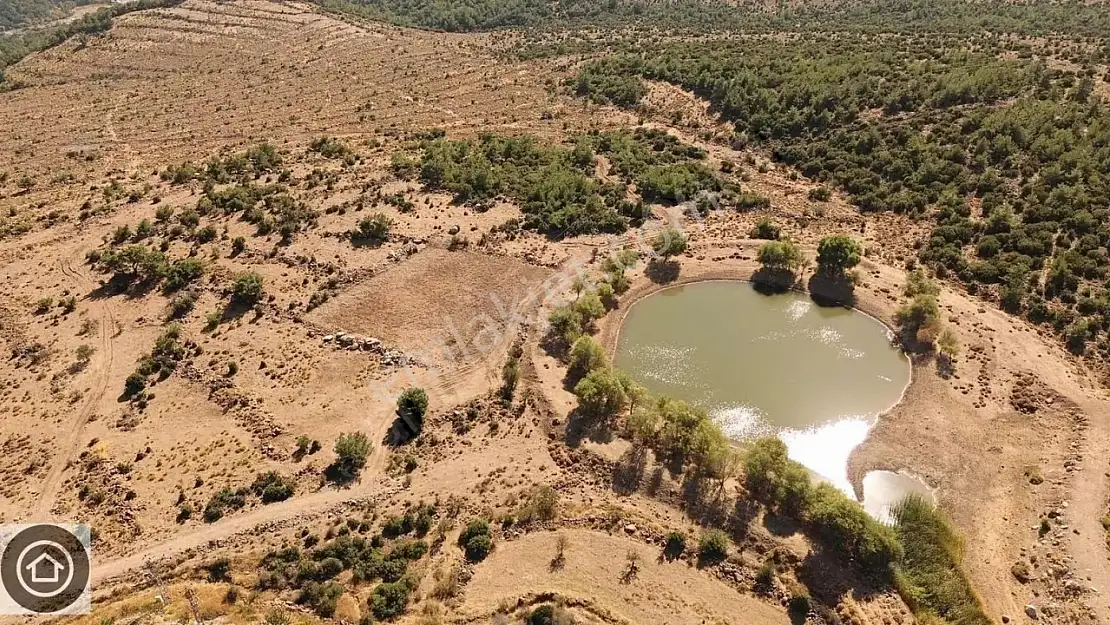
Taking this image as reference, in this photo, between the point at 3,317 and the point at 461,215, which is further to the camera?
the point at 461,215

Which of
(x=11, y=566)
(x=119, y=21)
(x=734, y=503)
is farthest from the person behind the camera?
(x=119, y=21)

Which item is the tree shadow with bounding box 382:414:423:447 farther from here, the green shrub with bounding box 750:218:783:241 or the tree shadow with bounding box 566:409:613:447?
the green shrub with bounding box 750:218:783:241

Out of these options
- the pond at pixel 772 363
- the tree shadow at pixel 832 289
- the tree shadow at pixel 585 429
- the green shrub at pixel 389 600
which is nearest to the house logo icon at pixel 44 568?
the green shrub at pixel 389 600

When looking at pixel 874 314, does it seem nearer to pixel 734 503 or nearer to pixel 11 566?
pixel 734 503

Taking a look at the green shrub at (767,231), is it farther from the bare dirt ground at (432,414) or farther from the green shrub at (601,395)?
the green shrub at (601,395)

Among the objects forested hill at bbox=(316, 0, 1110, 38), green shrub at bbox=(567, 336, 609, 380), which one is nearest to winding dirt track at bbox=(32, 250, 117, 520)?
green shrub at bbox=(567, 336, 609, 380)

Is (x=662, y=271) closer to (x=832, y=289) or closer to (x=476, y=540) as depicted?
(x=832, y=289)

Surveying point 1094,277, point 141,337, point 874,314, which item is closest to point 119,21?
point 141,337
